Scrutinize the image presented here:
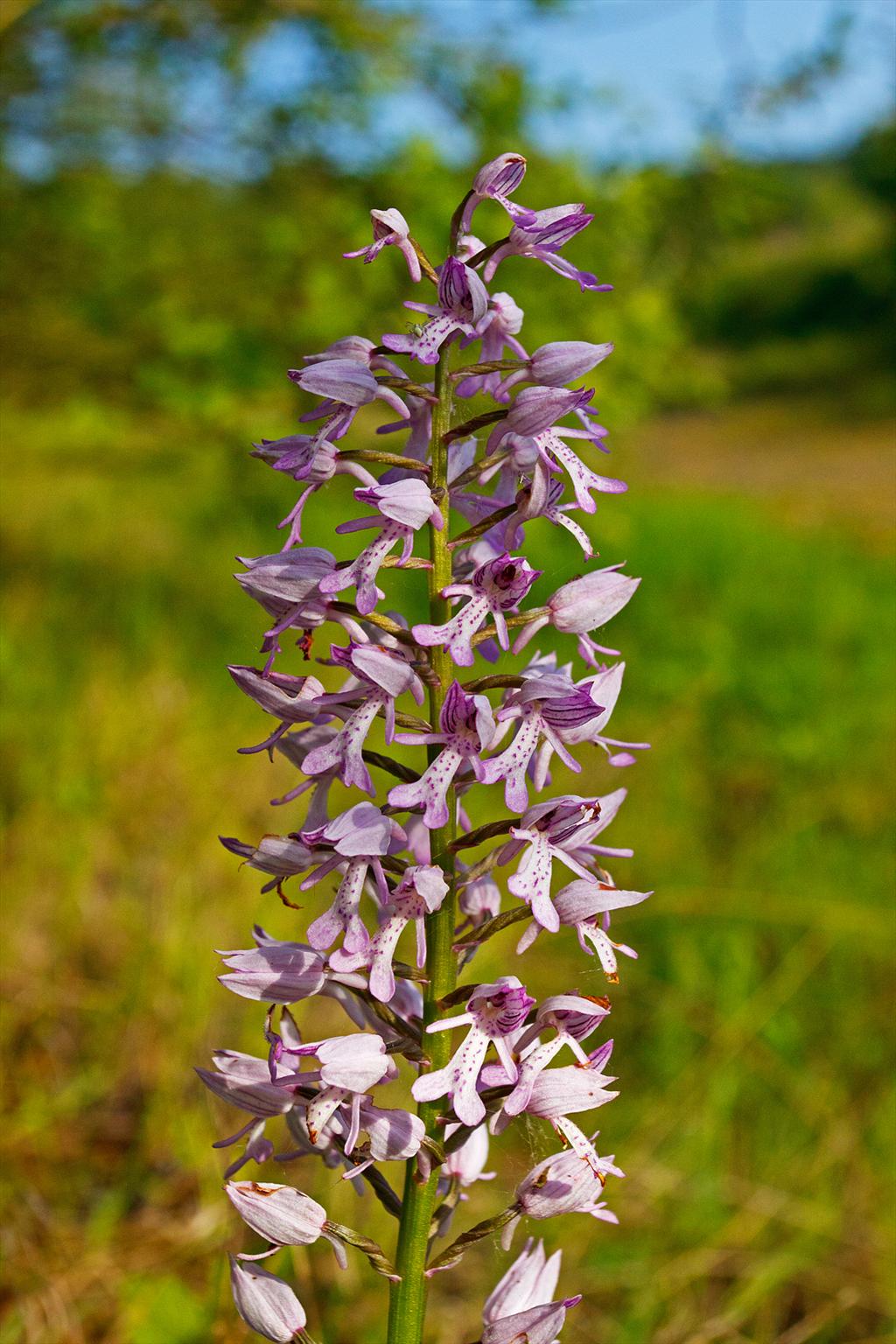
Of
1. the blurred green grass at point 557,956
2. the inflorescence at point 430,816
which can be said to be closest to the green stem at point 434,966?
the inflorescence at point 430,816

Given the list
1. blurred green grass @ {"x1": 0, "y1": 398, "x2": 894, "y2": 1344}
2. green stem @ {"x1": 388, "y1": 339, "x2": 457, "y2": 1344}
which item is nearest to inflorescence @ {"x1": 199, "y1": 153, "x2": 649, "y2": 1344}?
green stem @ {"x1": 388, "y1": 339, "x2": 457, "y2": 1344}

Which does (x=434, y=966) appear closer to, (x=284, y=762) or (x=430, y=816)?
(x=430, y=816)

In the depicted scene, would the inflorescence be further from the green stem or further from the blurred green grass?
the blurred green grass

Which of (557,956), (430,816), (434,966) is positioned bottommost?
(557,956)

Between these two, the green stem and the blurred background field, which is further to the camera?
the blurred background field

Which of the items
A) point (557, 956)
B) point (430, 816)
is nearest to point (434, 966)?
point (430, 816)
